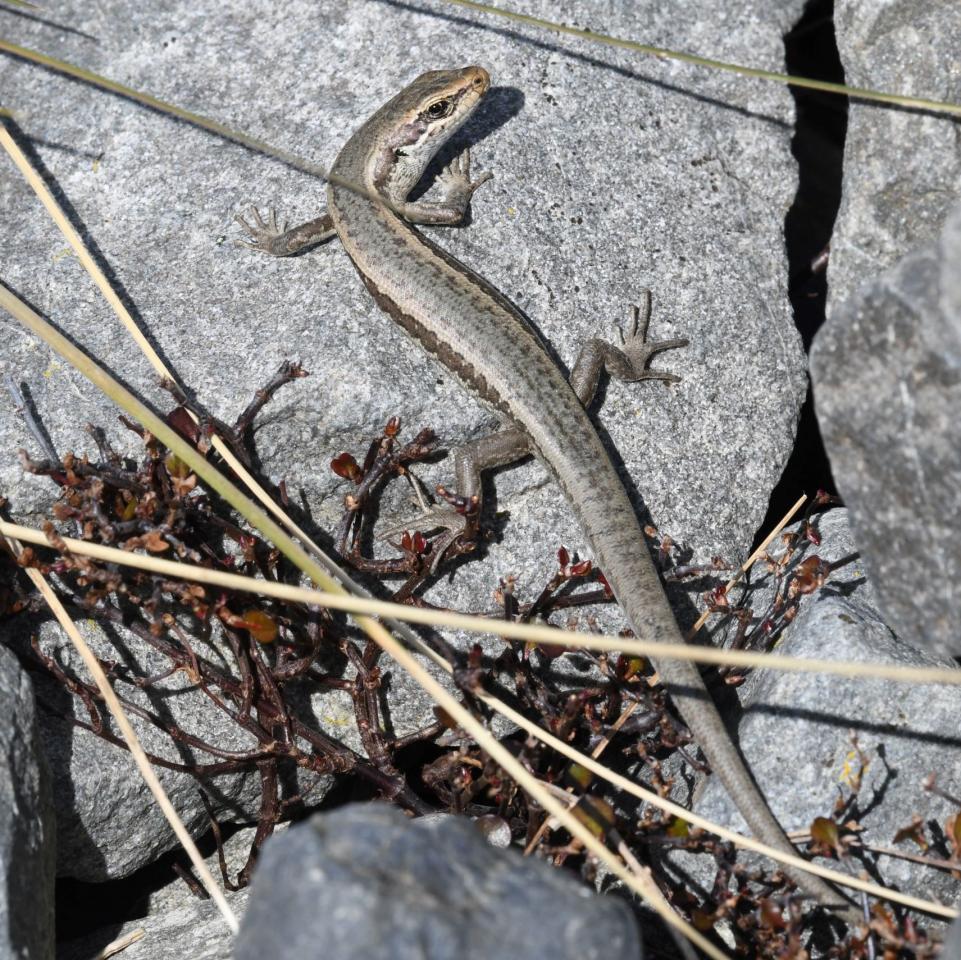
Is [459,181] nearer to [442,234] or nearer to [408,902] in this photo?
[442,234]

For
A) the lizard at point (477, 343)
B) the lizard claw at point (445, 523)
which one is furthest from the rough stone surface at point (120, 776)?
the lizard at point (477, 343)

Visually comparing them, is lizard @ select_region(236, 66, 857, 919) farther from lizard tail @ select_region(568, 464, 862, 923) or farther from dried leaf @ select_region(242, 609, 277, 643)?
dried leaf @ select_region(242, 609, 277, 643)

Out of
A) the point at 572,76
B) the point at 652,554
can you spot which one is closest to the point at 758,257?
the point at 572,76

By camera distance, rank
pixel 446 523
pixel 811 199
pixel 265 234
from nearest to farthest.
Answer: pixel 446 523, pixel 265 234, pixel 811 199

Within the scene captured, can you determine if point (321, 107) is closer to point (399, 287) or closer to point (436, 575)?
point (399, 287)

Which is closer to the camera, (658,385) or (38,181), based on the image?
(38,181)

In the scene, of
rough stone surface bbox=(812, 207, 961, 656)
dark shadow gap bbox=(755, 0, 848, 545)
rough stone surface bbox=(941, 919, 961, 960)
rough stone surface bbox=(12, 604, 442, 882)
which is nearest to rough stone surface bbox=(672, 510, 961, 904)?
rough stone surface bbox=(812, 207, 961, 656)

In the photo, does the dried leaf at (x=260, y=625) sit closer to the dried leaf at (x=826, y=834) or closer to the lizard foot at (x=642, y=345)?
the lizard foot at (x=642, y=345)

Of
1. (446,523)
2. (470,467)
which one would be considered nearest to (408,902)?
(446,523)
